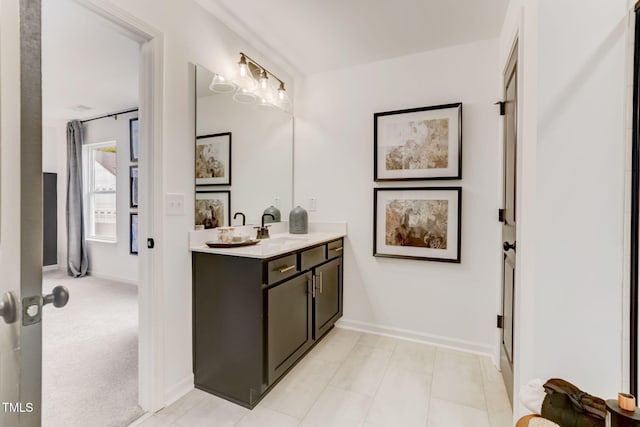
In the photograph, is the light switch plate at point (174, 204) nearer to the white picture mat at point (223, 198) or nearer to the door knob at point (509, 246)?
the white picture mat at point (223, 198)

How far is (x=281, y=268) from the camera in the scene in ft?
5.97

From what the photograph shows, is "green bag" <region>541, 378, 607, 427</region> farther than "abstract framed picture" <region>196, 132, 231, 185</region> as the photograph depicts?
No

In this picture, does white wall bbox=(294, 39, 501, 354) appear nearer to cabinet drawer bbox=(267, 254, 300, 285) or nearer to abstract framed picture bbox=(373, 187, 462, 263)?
abstract framed picture bbox=(373, 187, 462, 263)

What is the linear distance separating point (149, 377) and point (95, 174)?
4.19 meters

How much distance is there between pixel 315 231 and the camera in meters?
2.91

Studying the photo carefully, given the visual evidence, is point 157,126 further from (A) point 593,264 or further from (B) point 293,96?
(A) point 593,264

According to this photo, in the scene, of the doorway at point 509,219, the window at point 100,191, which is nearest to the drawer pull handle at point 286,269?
the doorway at point 509,219

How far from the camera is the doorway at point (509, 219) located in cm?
171

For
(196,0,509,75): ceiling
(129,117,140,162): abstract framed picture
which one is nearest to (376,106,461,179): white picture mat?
(196,0,509,75): ceiling

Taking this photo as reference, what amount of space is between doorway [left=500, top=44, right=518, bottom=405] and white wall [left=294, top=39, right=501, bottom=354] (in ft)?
0.82

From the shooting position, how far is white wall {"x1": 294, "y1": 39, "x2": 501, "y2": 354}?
232 cm

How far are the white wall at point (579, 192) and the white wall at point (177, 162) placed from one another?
1821 millimetres

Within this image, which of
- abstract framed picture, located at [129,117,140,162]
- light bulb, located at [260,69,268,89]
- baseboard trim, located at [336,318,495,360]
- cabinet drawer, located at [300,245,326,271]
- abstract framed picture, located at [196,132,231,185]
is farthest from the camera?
abstract framed picture, located at [129,117,140,162]

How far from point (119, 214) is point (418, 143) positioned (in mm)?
4262
